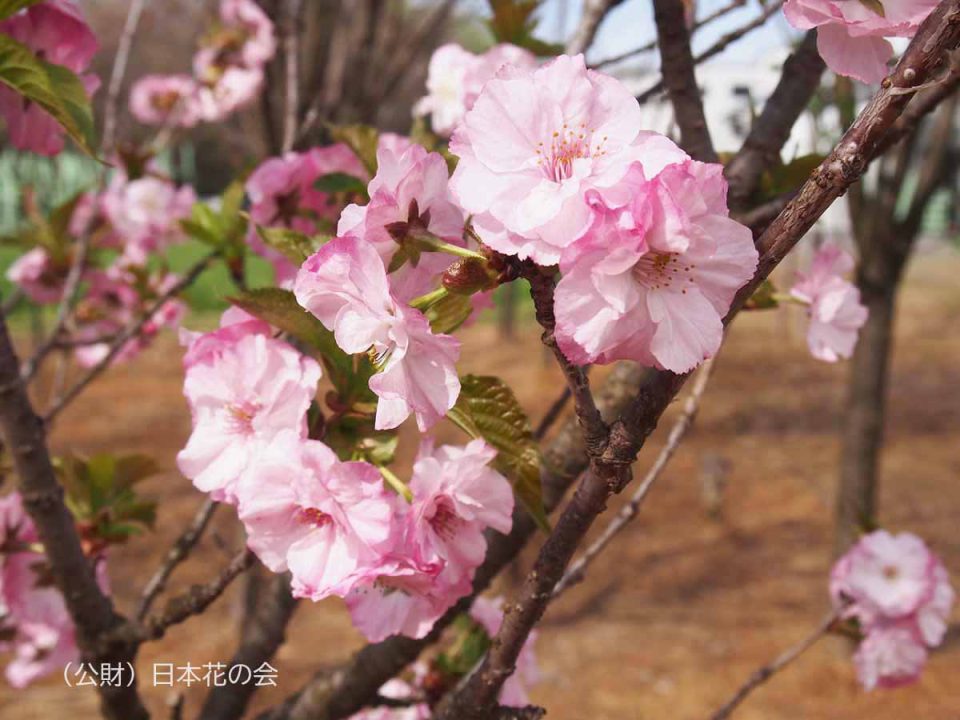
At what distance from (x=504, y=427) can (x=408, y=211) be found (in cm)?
19

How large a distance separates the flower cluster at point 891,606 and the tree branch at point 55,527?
1091mm

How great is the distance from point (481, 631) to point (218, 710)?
0.35 m

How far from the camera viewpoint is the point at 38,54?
80 cm

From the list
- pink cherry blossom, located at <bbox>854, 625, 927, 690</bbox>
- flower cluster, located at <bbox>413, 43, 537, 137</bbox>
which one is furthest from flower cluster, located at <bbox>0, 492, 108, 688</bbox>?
pink cherry blossom, located at <bbox>854, 625, 927, 690</bbox>

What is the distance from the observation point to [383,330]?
511 mm

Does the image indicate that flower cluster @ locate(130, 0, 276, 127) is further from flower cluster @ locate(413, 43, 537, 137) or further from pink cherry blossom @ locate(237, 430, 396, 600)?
pink cherry blossom @ locate(237, 430, 396, 600)

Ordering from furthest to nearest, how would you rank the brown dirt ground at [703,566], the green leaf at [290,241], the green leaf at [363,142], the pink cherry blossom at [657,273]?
the brown dirt ground at [703,566]
the green leaf at [363,142]
the green leaf at [290,241]
the pink cherry blossom at [657,273]

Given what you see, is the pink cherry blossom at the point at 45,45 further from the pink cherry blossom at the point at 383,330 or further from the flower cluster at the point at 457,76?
the flower cluster at the point at 457,76

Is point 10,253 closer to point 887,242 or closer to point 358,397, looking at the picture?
point 887,242

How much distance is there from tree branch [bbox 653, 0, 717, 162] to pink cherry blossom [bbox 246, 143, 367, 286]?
0.34 metres

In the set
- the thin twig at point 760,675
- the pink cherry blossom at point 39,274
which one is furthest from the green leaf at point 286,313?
the pink cherry blossom at point 39,274

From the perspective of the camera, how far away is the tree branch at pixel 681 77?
794 mm

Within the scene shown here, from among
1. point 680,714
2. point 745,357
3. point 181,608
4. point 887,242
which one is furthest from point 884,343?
point 745,357

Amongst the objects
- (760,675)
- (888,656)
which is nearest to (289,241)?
(760,675)
